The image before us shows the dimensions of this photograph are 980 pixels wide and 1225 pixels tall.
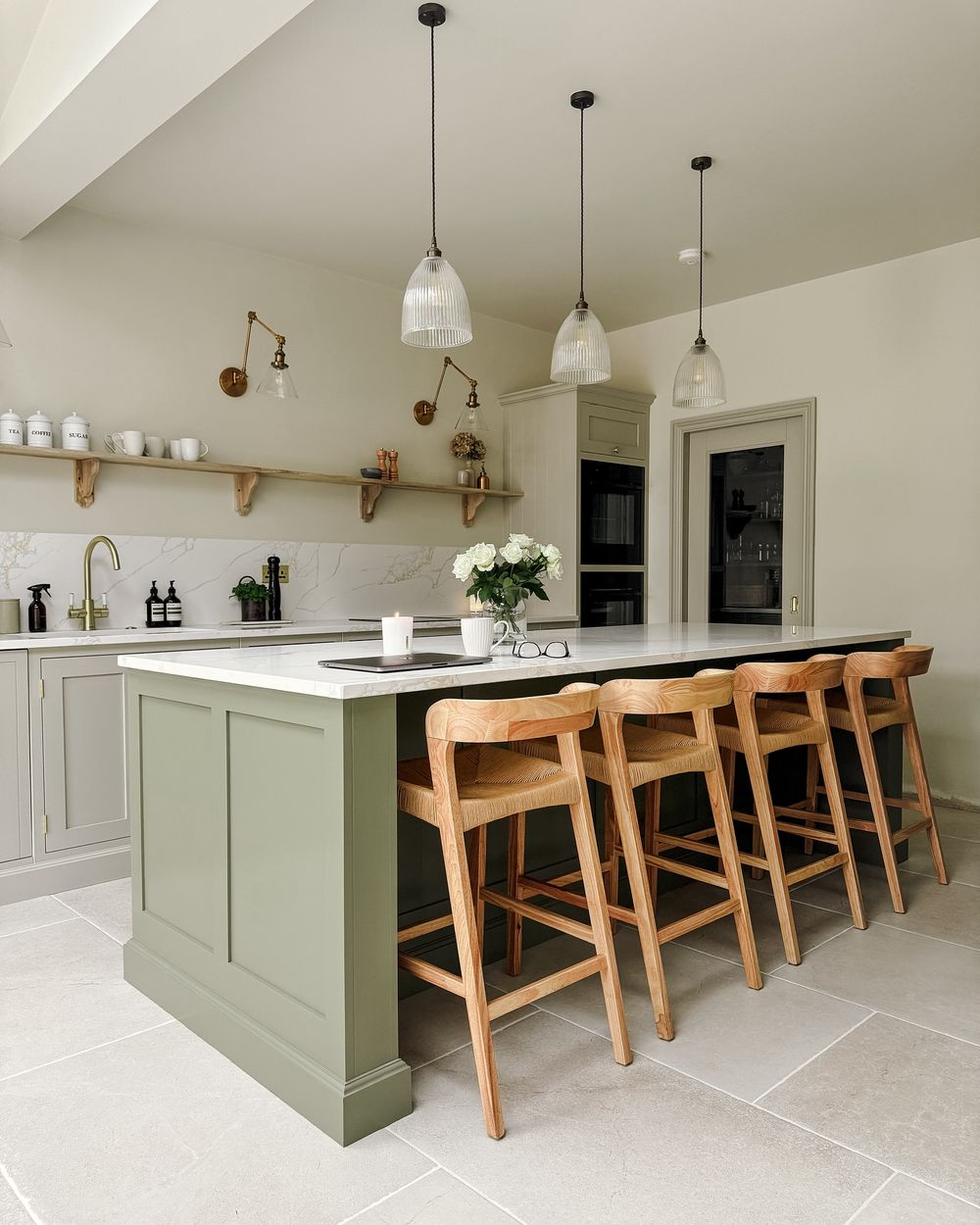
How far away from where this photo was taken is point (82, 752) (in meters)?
3.37

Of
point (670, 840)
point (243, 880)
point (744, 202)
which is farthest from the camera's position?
point (744, 202)

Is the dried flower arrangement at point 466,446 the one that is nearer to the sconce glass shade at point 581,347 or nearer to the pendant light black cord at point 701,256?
the pendant light black cord at point 701,256

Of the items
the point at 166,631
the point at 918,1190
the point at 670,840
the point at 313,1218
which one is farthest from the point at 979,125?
the point at 313,1218

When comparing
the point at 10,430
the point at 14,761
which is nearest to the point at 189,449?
the point at 10,430

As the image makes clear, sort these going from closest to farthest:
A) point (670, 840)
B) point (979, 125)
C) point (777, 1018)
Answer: point (777, 1018) < point (670, 840) < point (979, 125)

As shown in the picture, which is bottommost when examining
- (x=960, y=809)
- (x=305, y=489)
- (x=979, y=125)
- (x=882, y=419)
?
(x=960, y=809)

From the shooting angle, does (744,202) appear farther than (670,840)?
Yes

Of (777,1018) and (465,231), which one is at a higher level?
(465,231)

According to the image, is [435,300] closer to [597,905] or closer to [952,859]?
[597,905]

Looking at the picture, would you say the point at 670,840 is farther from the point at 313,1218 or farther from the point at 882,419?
the point at 882,419

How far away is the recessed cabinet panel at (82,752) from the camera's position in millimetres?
3281

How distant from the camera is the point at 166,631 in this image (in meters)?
3.67

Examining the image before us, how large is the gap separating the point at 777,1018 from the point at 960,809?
2665mm

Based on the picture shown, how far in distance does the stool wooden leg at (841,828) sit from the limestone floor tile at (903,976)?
0.07 m
